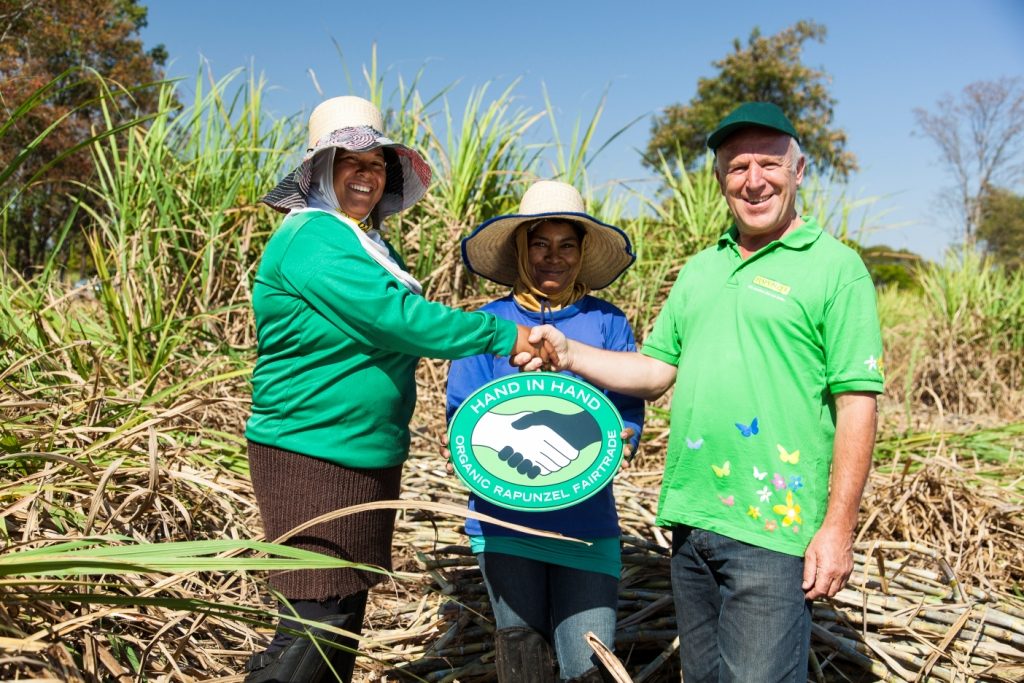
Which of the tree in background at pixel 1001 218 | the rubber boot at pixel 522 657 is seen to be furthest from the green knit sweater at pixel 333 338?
the tree in background at pixel 1001 218

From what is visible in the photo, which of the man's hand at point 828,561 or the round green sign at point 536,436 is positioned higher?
the round green sign at point 536,436

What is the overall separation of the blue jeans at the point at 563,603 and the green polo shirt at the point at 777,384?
1.14 feet

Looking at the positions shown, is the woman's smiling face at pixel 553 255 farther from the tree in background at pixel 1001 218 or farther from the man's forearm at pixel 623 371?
the tree in background at pixel 1001 218

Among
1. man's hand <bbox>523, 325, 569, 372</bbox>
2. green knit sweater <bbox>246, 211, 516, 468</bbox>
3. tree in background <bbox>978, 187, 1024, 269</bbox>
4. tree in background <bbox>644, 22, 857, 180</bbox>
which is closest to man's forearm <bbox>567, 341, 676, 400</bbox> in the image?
man's hand <bbox>523, 325, 569, 372</bbox>

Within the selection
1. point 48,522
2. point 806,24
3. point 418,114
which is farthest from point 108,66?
point 806,24

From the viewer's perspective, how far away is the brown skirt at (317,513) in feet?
6.35

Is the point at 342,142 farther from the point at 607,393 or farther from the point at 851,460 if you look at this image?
the point at 851,460

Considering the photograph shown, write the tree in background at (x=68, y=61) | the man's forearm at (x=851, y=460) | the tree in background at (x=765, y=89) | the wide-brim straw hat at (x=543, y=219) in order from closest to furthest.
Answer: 1. the man's forearm at (x=851, y=460)
2. the wide-brim straw hat at (x=543, y=219)
3. the tree in background at (x=68, y=61)
4. the tree in background at (x=765, y=89)

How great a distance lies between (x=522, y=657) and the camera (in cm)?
211

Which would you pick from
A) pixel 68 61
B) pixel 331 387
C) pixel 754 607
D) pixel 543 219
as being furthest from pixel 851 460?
pixel 68 61

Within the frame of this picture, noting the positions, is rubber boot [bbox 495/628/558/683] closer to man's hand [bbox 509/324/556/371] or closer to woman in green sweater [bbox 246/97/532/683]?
woman in green sweater [bbox 246/97/532/683]

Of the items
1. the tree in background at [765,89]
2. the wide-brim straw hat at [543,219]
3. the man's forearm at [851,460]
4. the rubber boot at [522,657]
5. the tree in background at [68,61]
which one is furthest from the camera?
the tree in background at [765,89]

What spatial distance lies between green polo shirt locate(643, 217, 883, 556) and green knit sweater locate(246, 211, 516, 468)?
60cm

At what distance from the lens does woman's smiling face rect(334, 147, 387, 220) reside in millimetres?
2137
